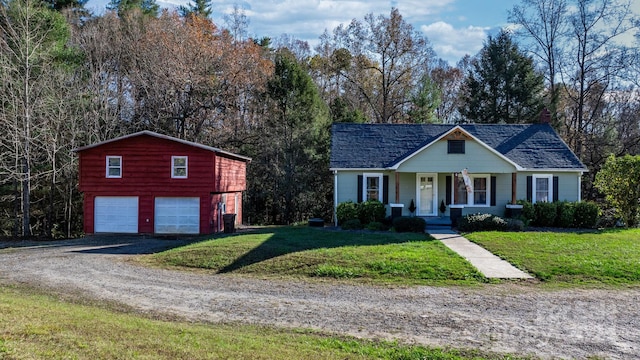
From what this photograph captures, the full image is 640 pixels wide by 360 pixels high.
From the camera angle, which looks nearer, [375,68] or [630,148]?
[630,148]

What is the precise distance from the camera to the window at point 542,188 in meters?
23.0

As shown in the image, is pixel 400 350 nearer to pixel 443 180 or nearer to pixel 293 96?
pixel 443 180

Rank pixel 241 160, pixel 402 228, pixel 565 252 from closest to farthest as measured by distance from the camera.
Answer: pixel 565 252 → pixel 402 228 → pixel 241 160

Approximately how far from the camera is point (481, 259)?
13891 mm

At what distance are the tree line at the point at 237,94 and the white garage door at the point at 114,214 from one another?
3744 millimetres

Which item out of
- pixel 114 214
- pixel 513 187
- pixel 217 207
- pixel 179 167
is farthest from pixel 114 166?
pixel 513 187

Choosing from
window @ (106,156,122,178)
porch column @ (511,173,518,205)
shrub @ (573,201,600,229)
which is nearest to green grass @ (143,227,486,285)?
porch column @ (511,173,518,205)

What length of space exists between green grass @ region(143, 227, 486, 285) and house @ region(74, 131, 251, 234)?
18.0 ft

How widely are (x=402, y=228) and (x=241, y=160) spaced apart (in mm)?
12441

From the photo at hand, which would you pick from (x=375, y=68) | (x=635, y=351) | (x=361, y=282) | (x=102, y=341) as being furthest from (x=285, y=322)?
(x=375, y=68)

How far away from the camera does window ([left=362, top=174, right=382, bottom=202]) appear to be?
22953 millimetres

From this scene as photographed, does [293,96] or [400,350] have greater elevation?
[293,96]

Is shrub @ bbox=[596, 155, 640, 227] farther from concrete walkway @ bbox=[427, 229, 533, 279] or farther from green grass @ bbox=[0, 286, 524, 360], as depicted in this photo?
green grass @ bbox=[0, 286, 524, 360]

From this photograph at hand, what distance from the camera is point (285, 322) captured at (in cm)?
820
